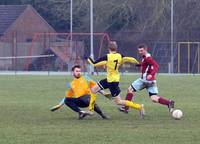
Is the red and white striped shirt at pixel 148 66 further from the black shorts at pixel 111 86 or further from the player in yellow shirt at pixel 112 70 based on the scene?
the black shorts at pixel 111 86

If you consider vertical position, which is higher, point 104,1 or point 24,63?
point 104,1

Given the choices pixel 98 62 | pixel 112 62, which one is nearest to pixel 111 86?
pixel 112 62

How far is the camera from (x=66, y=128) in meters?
14.8

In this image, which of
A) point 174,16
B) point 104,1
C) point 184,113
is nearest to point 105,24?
point 104,1

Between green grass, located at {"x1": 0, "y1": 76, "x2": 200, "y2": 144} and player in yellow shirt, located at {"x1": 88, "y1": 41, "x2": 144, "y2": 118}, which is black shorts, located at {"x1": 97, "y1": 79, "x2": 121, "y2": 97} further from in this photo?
green grass, located at {"x1": 0, "y1": 76, "x2": 200, "y2": 144}

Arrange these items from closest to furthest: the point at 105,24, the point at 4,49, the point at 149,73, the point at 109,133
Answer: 1. the point at 109,133
2. the point at 149,73
3. the point at 4,49
4. the point at 105,24

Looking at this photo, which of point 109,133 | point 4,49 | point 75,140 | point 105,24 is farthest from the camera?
point 105,24

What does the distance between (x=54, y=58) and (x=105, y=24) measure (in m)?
9.23

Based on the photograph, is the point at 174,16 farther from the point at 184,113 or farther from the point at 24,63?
the point at 184,113

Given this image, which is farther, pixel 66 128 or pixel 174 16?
pixel 174 16

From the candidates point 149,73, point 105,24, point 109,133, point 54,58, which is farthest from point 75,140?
point 105,24

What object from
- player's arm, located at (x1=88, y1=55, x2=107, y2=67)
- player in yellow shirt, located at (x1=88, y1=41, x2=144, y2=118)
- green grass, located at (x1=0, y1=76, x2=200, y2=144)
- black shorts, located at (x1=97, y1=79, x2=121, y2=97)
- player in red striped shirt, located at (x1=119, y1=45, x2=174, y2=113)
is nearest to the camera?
green grass, located at (x1=0, y1=76, x2=200, y2=144)

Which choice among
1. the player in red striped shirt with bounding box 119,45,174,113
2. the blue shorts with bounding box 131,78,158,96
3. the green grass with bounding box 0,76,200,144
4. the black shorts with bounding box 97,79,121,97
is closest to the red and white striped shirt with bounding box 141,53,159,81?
the player in red striped shirt with bounding box 119,45,174,113

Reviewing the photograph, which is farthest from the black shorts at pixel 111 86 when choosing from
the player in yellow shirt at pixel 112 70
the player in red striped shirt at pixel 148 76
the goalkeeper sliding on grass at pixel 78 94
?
the player in red striped shirt at pixel 148 76
